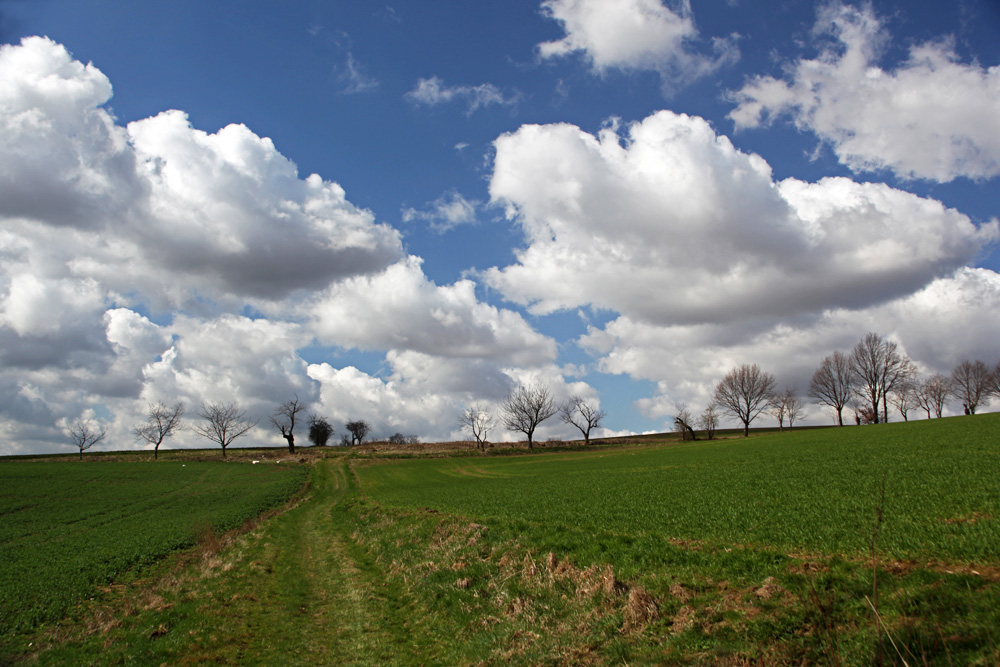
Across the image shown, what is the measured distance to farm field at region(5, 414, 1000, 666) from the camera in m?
7.41

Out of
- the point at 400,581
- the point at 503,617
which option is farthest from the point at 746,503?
the point at 400,581

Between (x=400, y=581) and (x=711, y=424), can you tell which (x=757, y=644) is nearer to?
(x=400, y=581)

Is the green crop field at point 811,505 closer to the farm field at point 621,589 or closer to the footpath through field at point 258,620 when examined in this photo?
the farm field at point 621,589

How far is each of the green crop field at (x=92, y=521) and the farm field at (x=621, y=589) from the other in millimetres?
1452

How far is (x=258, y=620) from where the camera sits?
13.0 m

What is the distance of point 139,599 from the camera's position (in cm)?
1496

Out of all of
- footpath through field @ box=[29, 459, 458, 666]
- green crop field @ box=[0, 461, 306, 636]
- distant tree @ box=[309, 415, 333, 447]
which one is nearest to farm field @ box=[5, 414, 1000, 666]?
footpath through field @ box=[29, 459, 458, 666]

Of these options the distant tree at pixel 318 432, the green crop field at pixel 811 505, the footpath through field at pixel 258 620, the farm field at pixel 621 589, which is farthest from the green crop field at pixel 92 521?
the distant tree at pixel 318 432

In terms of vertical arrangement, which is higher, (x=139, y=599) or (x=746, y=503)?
(x=746, y=503)

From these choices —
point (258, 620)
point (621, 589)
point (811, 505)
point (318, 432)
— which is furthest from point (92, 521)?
point (318, 432)

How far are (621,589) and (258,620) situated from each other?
9.37 meters

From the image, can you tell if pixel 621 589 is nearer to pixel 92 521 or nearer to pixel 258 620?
pixel 258 620

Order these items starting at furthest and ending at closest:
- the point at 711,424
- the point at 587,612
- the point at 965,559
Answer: the point at 711,424 < the point at 587,612 < the point at 965,559

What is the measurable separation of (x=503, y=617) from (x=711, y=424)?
4600 inches
